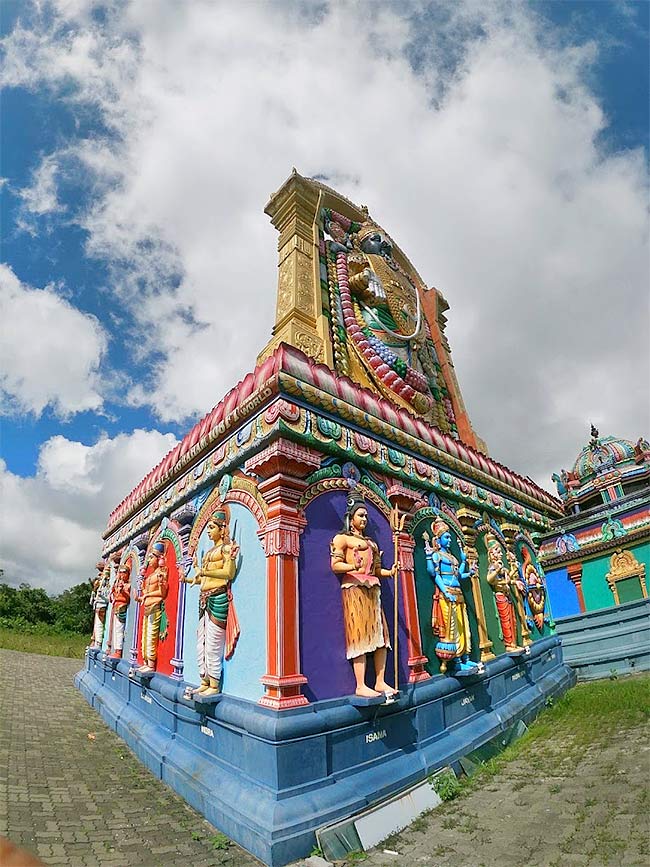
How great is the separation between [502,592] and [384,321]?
5.89 m

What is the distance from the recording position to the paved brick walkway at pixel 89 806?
3936 millimetres

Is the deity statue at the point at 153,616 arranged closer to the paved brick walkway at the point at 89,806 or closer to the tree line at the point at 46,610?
the paved brick walkway at the point at 89,806

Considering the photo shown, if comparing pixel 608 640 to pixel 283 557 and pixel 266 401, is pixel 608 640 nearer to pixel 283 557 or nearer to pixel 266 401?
pixel 283 557

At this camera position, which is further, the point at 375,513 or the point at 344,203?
the point at 344,203

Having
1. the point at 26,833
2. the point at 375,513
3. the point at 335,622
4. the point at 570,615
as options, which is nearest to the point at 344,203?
the point at 375,513

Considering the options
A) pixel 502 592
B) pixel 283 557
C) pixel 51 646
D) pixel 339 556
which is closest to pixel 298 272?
pixel 339 556

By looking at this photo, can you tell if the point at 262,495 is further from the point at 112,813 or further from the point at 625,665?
the point at 625,665

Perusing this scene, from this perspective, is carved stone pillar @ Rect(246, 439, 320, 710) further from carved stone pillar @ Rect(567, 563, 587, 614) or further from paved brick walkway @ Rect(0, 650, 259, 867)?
carved stone pillar @ Rect(567, 563, 587, 614)

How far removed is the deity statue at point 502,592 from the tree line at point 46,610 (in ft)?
108

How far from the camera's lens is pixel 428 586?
6.45 m

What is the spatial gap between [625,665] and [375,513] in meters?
7.88

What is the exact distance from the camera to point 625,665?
9867mm

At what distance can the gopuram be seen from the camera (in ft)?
14.8

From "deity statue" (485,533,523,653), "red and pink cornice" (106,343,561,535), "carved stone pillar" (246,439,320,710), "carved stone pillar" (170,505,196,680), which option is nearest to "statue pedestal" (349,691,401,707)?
"carved stone pillar" (246,439,320,710)
